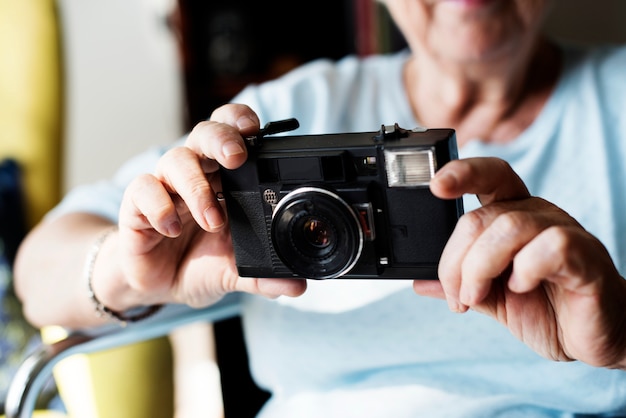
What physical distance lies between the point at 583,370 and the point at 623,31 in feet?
2.51

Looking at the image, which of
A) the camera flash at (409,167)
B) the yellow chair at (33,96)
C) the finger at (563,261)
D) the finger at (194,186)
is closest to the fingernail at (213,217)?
the finger at (194,186)

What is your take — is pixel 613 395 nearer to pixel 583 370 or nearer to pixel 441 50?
pixel 583 370

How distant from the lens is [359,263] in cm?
70

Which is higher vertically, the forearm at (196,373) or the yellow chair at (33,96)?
the yellow chair at (33,96)

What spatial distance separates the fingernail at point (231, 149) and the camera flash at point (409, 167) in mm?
133

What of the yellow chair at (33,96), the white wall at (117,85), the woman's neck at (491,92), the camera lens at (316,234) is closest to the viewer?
the camera lens at (316,234)

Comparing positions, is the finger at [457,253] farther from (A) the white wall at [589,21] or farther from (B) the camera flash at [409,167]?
(A) the white wall at [589,21]

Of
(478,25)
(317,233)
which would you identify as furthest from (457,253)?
(478,25)

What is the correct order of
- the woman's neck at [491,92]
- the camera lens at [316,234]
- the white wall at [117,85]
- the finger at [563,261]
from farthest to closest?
the white wall at [117,85] → the woman's neck at [491,92] → the camera lens at [316,234] → the finger at [563,261]

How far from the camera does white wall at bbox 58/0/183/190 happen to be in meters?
2.55

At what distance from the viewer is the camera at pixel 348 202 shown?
0.66 m

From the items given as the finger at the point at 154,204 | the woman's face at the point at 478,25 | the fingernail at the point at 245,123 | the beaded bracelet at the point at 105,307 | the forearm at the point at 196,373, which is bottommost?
the forearm at the point at 196,373

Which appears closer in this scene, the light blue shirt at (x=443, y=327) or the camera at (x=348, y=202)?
the camera at (x=348, y=202)

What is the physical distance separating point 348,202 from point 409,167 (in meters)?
0.07
